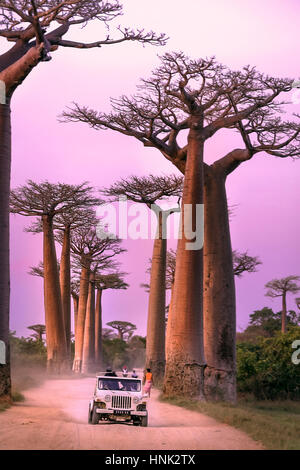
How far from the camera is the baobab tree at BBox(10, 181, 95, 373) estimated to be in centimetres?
2884

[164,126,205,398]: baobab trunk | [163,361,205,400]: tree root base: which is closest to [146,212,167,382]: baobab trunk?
[164,126,205,398]: baobab trunk

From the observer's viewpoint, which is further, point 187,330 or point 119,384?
point 187,330

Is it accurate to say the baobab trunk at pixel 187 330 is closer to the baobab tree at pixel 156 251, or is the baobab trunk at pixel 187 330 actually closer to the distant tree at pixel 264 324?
the baobab tree at pixel 156 251

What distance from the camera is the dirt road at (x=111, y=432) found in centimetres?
933

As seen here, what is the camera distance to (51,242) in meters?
29.2

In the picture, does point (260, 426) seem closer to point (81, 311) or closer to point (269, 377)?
point (269, 377)

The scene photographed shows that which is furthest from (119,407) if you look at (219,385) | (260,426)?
(219,385)

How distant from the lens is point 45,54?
15562 mm

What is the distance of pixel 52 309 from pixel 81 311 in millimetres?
11936

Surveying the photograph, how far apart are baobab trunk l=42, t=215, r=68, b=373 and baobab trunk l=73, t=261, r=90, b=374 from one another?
986 cm

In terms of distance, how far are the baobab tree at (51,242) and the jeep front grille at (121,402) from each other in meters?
17.5

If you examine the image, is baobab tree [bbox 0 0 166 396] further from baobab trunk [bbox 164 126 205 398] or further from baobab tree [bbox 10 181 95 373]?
baobab tree [bbox 10 181 95 373]

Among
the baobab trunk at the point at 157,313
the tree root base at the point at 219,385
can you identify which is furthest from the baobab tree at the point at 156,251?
the tree root base at the point at 219,385
